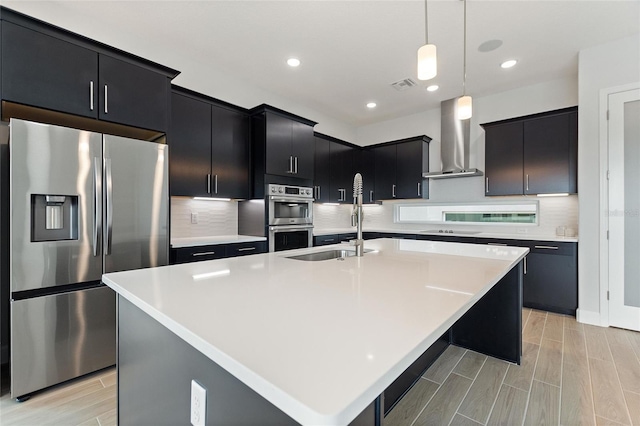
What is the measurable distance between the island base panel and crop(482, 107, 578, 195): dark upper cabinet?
2.06 m

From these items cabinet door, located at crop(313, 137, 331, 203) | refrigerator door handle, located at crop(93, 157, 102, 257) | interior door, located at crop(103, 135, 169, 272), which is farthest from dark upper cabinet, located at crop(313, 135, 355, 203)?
refrigerator door handle, located at crop(93, 157, 102, 257)

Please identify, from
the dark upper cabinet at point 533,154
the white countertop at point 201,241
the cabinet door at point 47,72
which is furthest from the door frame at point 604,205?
the cabinet door at point 47,72

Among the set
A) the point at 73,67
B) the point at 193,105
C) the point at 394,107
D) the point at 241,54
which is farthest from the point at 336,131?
the point at 73,67

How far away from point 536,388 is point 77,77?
376 centimetres

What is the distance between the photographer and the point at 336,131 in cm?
536

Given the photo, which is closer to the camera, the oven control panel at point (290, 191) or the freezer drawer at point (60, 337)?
the freezer drawer at point (60, 337)

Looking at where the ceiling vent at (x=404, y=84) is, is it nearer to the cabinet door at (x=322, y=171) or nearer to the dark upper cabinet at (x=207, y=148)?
the cabinet door at (x=322, y=171)

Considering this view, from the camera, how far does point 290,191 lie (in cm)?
375

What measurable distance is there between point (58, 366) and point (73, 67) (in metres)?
2.03

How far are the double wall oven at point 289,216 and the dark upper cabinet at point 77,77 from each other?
141cm

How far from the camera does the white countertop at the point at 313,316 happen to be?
502 millimetres

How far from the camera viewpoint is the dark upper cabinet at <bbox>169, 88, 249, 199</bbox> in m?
2.96

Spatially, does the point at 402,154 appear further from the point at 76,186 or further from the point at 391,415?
the point at 76,186

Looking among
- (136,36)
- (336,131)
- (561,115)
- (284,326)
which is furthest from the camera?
(336,131)
